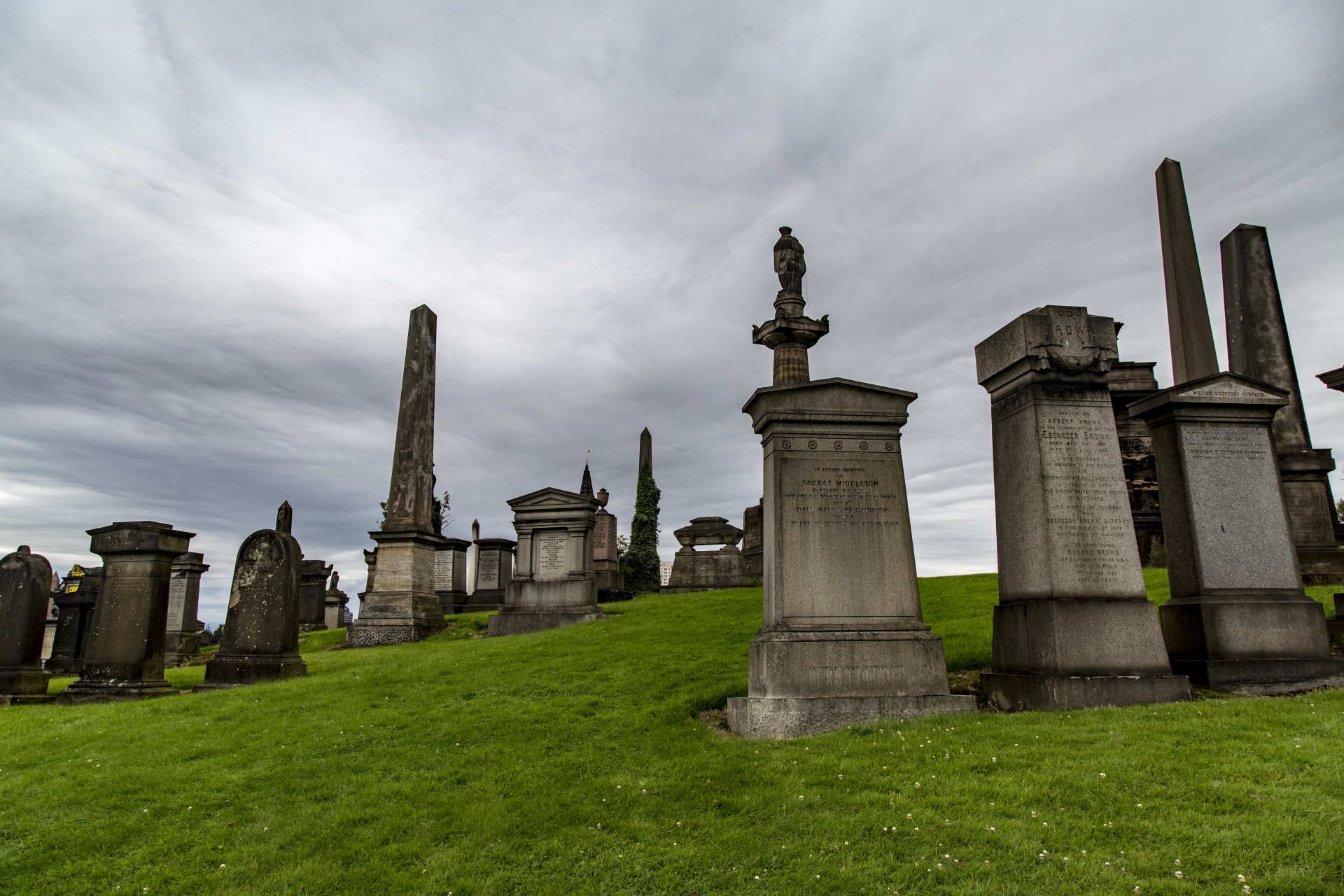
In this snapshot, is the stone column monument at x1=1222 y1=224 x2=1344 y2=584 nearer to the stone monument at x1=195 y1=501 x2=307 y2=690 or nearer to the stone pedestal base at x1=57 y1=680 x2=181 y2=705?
the stone monument at x1=195 y1=501 x2=307 y2=690

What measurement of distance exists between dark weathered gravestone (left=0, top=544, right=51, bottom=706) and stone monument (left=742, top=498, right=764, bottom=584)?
18.1m

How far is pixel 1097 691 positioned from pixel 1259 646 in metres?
2.31

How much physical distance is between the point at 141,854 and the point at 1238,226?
62.0 ft

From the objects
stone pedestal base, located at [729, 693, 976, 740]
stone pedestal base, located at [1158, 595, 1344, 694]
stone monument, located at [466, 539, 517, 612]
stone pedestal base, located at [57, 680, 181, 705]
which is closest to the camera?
stone pedestal base, located at [729, 693, 976, 740]

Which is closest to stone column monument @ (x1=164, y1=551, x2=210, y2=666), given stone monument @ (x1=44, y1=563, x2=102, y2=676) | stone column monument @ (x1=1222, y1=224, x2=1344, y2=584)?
stone monument @ (x1=44, y1=563, x2=102, y2=676)

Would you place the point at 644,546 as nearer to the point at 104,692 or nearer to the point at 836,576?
the point at 104,692

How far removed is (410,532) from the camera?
18391 millimetres

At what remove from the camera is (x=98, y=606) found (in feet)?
37.1

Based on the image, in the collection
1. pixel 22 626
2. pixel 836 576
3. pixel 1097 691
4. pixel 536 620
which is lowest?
pixel 1097 691

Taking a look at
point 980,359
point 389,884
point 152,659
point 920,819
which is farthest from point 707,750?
point 152,659

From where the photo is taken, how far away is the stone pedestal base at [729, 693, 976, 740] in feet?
21.7

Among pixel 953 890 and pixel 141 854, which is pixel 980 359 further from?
pixel 141 854

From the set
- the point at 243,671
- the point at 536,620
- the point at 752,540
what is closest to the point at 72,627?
the point at 243,671

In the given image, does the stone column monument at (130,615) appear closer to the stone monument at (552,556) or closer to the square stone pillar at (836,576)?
the stone monument at (552,556)
